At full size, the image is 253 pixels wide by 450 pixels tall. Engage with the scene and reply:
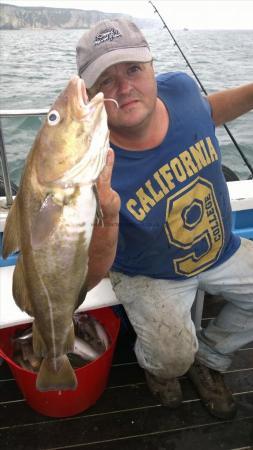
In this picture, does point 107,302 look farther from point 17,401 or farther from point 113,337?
point 17,401

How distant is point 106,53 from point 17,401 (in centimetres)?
216

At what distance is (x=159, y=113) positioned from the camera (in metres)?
2.51

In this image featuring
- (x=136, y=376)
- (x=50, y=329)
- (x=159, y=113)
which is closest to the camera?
(x=50, y=329)

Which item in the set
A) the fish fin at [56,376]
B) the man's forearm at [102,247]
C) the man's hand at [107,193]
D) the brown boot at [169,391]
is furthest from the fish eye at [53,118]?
the brown boot at [169,391]

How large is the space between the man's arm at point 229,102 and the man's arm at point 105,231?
1315mm

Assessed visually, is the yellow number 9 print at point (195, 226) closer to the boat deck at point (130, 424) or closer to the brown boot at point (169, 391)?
the brown boot at point (169, 391)

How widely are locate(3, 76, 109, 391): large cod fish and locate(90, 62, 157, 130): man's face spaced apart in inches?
28.1

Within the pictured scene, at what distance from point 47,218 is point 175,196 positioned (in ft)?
3.58

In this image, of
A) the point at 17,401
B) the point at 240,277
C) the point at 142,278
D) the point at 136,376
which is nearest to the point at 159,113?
the point at 142,278

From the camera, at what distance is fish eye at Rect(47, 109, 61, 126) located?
5.03 ft

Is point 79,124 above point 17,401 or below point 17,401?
above

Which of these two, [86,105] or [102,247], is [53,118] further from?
[102,247]

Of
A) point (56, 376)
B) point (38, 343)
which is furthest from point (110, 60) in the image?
point (56, 376)

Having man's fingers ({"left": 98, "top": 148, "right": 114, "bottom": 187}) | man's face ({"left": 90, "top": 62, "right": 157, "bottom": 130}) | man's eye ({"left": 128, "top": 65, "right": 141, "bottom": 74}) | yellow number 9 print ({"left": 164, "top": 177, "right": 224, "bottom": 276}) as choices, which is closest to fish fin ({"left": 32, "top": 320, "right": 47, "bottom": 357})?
man's fingers ({"left": 98, "top": 148, "right": 114, "bottom": 187})
